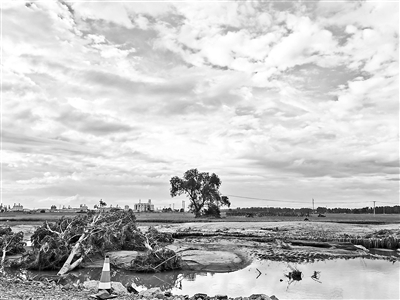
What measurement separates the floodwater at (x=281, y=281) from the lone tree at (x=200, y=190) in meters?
51.0

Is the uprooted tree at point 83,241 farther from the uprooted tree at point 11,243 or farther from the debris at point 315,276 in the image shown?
the debris at point 315,276

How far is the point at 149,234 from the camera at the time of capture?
2145 centimetres

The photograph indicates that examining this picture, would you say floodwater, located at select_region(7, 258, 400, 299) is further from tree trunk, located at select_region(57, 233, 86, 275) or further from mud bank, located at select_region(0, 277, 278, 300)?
mud bank, located at select_region(0, 277, 278, 300)

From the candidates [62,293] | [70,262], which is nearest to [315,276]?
[62,293]

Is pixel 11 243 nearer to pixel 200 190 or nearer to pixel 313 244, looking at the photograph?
pixel 313 244

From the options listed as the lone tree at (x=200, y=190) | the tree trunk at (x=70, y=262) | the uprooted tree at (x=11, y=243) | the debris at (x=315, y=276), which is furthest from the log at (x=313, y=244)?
the lone tree at (x=200, y=190)

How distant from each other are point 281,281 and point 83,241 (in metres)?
8.76

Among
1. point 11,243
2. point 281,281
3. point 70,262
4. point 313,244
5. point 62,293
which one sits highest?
point 11,243

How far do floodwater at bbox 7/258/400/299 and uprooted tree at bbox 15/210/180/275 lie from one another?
1.02 m

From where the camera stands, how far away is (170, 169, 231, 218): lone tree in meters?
66.8

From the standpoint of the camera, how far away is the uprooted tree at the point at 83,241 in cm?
1464

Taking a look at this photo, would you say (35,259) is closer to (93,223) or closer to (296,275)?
(93,223)

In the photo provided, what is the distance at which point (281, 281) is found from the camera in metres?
12.6

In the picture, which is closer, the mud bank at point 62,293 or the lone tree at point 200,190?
the mud bank at point 62,293
